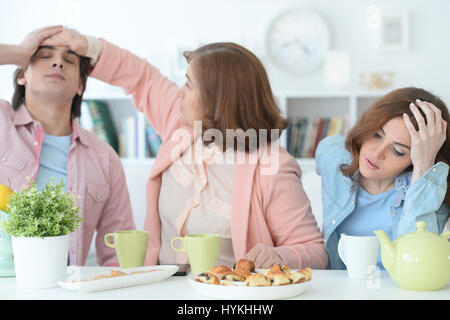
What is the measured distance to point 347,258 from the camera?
115 centimetres

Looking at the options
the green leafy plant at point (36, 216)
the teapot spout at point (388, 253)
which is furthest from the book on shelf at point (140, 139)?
the teapot spout at point (388, 253)

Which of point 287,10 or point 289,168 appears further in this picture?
point 287,10

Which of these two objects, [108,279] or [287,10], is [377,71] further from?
[108,279]

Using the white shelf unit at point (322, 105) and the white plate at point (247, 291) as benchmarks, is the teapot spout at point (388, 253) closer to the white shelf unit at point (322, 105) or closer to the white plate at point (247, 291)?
the white plate at point (247, 291)

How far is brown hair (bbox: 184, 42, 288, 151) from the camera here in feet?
5.02

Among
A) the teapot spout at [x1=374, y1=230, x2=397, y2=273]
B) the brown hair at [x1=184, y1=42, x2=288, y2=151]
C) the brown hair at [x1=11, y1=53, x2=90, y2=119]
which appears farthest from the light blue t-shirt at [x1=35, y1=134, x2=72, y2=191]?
the teapot spout at [x1=374, y1=230, x2=397, y2=273]

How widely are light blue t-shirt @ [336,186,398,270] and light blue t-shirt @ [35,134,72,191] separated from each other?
90 cm

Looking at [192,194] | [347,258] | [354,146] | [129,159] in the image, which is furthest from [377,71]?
[347,258]

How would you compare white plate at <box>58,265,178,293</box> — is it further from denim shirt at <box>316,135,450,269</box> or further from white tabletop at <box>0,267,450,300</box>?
denim shirt at <box>316,135,450,269</box>

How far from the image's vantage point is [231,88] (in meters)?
1.53

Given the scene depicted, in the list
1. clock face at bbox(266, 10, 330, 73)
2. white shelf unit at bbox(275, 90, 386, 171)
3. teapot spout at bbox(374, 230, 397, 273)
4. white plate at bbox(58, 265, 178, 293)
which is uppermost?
clock face at bbox(266, 10, 330, 73)

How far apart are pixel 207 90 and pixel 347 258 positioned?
64 cm

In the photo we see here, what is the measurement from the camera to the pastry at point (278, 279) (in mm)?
944
